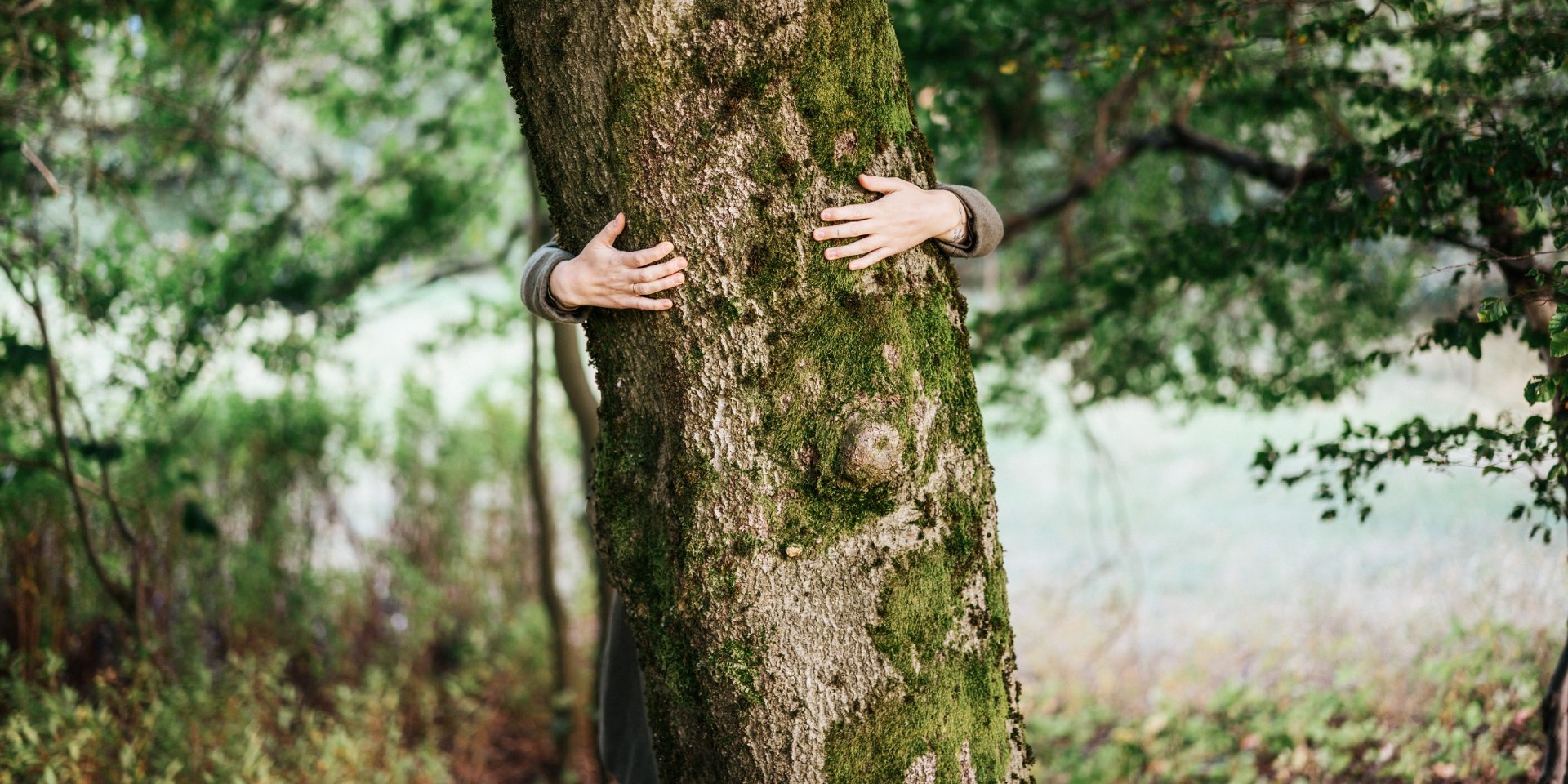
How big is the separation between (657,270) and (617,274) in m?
0.06

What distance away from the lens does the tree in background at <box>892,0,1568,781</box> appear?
204 centimetres

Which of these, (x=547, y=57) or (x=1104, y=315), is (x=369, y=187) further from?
(x=547, y=57)

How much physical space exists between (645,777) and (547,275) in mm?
993

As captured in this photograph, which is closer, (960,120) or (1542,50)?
(1542,50)

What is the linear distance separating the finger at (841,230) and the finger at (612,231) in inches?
10.8

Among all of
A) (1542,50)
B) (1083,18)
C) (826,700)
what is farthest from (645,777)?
(1083,18)

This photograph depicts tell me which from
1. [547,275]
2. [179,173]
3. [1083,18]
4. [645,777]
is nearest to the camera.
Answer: [547,275]

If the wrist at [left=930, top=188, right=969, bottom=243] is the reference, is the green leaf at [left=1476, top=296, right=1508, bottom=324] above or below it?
below

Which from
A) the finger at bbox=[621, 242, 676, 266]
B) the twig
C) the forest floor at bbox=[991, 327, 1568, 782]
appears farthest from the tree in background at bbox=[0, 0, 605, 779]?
the forest floor at bbox=[991, 327, 1568, 782]

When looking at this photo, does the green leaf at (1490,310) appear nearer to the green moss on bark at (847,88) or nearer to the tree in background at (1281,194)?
the tree in background at (1281,194)

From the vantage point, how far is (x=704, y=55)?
1.38 metres

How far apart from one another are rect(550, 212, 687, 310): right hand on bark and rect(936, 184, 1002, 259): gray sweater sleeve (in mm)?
436

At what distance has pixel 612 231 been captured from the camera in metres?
A: 1.43

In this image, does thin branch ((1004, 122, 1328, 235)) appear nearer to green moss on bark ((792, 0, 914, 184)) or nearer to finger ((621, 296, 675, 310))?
green moss on bark ((792, 0, 914, 184))
